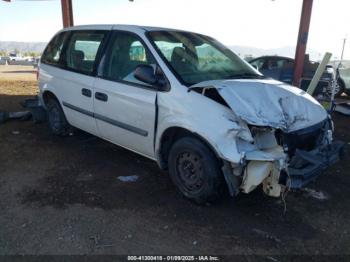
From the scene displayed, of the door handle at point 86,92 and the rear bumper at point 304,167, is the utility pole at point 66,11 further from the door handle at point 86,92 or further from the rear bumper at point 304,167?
the rear bumper at point 304,167

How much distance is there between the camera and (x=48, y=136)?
603 centimetres

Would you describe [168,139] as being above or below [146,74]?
below

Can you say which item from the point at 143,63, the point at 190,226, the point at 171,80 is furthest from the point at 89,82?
the point at 190,226

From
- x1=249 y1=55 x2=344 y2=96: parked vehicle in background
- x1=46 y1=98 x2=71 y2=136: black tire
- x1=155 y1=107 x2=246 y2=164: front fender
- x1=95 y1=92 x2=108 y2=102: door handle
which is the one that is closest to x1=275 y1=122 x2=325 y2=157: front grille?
x1=155 y1=107 x2=246 y2=164: front fender

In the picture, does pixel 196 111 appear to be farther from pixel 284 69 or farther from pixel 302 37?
pixel 284 69

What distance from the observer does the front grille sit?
318 cm

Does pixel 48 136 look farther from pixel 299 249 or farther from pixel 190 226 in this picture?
pixel 299 249

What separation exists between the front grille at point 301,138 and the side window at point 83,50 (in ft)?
8.87

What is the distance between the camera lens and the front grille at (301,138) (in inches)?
125

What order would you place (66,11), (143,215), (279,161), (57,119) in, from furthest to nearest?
(66,11)
(57,119)
(143,215)
(279,161)

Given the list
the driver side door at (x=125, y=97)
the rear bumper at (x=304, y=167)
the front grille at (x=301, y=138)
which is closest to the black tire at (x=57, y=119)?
the driver side door at (x=125, y=97)

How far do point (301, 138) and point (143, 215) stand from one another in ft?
5.83

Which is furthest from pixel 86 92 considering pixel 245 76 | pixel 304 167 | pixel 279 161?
pixel 304 167

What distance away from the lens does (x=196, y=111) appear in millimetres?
3277
